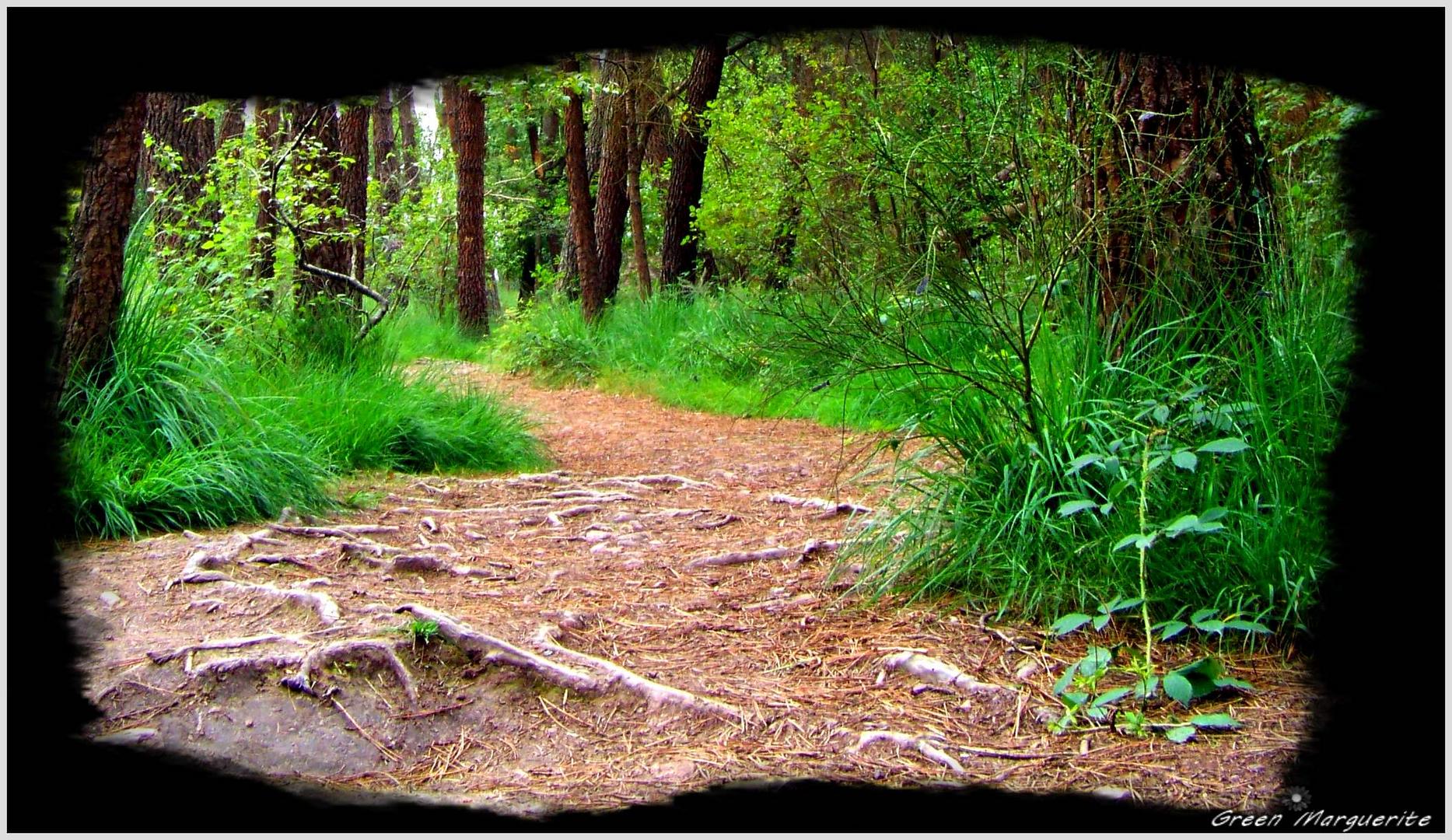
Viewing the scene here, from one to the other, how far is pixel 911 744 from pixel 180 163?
7538 mm

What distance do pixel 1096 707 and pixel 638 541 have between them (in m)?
2.71

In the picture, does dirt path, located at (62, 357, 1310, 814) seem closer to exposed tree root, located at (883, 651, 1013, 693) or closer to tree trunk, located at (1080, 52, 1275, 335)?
exposed tree root, located at (883, 651, 1013, 693)

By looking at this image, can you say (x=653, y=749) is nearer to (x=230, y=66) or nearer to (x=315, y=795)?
(x=315, y=795)

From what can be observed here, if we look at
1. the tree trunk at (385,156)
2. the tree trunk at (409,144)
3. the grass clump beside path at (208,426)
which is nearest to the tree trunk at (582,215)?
the tree trunk at (409,144)

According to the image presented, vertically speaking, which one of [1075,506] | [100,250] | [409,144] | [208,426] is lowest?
[208,426]

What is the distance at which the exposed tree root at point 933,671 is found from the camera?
295 cm

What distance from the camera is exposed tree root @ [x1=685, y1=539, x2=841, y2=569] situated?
4.53 m

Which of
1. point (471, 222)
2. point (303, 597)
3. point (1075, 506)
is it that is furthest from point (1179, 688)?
point (471, 222)

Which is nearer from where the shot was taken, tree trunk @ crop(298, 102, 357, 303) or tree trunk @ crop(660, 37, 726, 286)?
tree trunk @ crop(298, 102, 357, 303)

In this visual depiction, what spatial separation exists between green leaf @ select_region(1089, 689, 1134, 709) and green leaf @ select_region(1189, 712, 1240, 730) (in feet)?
0.59

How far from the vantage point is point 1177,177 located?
3590 millimetres

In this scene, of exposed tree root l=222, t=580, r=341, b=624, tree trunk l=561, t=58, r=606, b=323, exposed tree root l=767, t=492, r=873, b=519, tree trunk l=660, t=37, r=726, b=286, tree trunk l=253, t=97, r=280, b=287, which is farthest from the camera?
tree trunk l=660, t=37, r=726, b=286

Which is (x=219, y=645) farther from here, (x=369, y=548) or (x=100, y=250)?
(x=100, y=250)

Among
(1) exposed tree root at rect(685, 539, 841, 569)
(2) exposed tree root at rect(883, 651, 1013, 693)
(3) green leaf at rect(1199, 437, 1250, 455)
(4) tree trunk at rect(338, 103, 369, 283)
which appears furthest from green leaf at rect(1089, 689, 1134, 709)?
(4) tree trunk at rect(338, 103, 369, 283)
